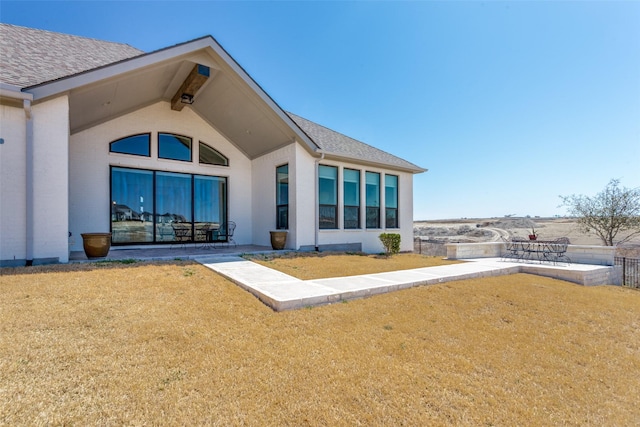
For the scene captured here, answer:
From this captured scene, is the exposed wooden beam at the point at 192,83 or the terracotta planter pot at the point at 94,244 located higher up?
the exposed wooden beam at the point at 192,83

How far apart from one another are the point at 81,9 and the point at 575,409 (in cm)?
1542

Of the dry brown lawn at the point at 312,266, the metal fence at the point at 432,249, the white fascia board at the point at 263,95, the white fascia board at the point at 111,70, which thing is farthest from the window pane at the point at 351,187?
the white fascia board at the point at 111,70

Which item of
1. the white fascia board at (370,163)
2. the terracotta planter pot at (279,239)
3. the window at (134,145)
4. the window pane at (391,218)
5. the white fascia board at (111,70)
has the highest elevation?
the white fascia board at (111,70)

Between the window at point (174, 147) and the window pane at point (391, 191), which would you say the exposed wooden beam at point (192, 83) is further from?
the window pane at point (391, 191)

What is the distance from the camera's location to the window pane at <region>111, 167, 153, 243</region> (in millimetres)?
9758

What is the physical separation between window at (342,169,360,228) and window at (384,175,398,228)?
1.70m

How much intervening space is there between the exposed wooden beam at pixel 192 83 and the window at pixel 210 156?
1805 millimetres

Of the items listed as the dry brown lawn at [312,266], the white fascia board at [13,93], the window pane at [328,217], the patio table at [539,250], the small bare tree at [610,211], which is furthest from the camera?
the small bare tree at [610,211]

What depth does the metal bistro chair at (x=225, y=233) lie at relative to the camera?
11.6m

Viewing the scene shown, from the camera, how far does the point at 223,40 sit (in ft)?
27.0

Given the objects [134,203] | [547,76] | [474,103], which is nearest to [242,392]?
[134,203]

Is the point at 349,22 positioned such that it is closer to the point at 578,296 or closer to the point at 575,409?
the point at 578,296

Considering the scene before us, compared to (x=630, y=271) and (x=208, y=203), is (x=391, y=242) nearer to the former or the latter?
(x=630, y=271)

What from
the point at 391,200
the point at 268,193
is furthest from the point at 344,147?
the point at 268,193
